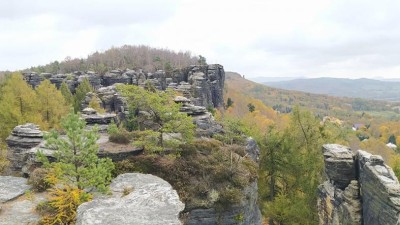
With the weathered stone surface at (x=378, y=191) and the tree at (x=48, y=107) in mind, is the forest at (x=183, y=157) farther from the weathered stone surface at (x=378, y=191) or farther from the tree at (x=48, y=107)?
the weathered stone surface at (x=378, y=191)

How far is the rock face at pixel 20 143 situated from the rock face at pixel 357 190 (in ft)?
59.0

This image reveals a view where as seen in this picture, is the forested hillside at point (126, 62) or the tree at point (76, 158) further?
the forested hillside at point (126, 62)

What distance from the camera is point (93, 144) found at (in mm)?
15070

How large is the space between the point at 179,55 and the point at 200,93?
81.6m

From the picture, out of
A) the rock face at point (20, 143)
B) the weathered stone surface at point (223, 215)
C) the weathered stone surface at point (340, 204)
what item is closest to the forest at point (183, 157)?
the weathered stone surface at point (223, 215)

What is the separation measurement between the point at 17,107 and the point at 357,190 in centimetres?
3173

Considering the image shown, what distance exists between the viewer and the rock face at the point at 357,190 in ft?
38.6

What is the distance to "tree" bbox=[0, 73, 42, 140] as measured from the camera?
107 feet

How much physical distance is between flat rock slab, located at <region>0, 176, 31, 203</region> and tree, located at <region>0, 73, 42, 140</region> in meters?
15.4

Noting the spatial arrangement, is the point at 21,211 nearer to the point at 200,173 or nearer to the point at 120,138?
the point at 120,138

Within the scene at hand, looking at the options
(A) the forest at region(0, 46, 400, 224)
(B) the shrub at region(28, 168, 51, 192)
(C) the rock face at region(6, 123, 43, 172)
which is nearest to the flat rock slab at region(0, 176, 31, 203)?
(B) the shrub at region(28, 168, 51, 192)

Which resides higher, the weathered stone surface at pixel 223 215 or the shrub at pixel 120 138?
the shrub at pixel 120 138

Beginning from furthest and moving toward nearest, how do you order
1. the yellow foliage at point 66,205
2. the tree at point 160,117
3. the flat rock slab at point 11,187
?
the tree at point 160,117, the flat rock slab at point 11,187, the yellow foliage at point 66,205

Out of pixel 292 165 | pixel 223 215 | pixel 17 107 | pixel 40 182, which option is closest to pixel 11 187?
pixel 40 182
